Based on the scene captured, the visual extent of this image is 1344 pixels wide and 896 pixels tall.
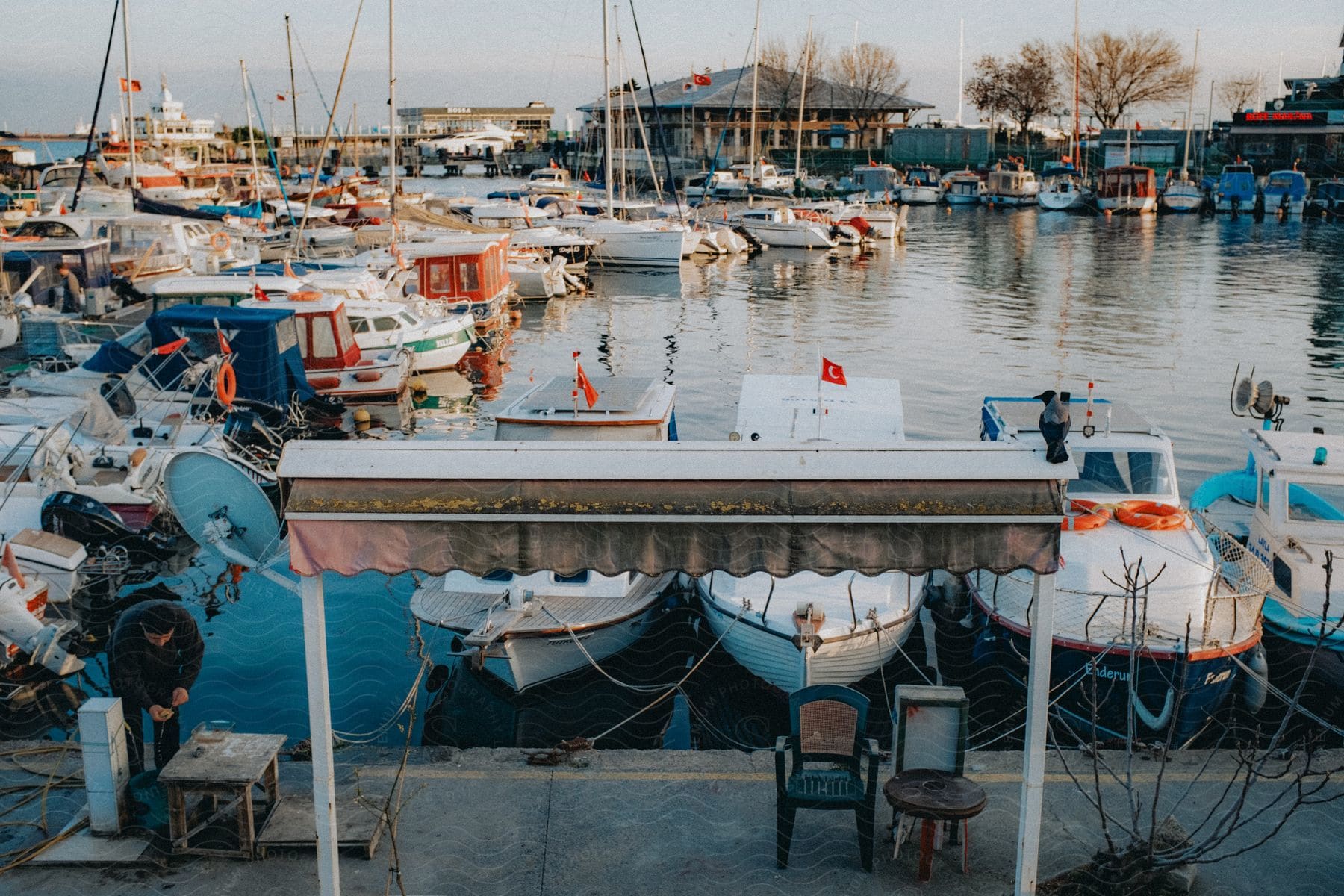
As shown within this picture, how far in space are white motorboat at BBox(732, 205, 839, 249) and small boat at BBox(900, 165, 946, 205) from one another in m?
34.4

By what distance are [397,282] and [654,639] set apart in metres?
20.5

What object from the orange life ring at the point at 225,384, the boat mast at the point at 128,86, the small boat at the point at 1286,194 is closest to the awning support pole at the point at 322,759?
the orange life ring at the point at 225,384

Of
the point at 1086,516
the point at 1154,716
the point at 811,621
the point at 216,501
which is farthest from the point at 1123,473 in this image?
the point at 216,501

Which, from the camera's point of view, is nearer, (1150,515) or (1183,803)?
(1183,803)

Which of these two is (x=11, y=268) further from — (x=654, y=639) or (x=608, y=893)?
(x=608, y=893)

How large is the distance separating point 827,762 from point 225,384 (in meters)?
14.4

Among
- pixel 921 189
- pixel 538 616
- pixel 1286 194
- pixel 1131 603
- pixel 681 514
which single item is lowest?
pixel 538 616

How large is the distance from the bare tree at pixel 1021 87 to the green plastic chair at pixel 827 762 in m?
119

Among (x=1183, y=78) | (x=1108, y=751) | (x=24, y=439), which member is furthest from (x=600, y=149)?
(x=1108, y=751)

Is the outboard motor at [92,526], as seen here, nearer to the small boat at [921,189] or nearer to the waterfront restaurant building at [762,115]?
the small boat at [921,189]

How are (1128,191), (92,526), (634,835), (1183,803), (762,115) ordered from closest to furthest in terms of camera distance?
(634,835)
(1183,803)
(92,526)
(1128,191)
(762,115)

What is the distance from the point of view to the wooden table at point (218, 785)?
677cm

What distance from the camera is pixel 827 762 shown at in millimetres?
7305

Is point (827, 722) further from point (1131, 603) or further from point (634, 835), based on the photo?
point (1131, 603)
